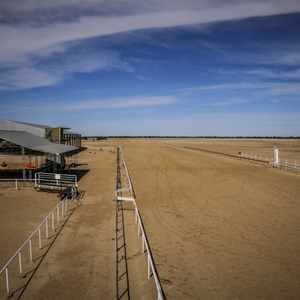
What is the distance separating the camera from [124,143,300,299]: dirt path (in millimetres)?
7723

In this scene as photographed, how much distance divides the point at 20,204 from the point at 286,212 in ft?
44.6

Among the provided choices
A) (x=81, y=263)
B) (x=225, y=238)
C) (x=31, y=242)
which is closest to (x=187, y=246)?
(x=225, y=238)

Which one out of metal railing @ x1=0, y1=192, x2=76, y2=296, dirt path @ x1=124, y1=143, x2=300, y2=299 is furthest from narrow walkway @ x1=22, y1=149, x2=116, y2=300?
dirt path @ x1=124, y1=143, x2=300, y2=299

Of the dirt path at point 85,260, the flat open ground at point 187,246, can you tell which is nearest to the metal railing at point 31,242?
the dirt path at point 85,260

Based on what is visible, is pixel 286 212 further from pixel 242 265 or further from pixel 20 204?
pixel 20 204

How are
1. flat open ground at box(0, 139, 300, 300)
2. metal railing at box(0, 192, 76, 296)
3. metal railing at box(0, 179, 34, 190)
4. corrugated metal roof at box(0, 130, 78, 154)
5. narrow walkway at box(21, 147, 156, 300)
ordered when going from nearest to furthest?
narrow walkway at box(21, 147, 156, 300) < flat open ground at box(0, 139, 300, 300) < metal railing at box(0, 192, 76, 296) < metal railing at box(0, 179, 34, 190) < corrugated metal roof at box(0, 130, 78, 154)

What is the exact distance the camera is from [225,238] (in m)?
10.9

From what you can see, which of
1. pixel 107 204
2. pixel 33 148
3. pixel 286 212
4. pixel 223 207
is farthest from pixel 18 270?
pixel 33 148

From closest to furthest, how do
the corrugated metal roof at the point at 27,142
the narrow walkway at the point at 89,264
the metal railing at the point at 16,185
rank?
the narrow walkway at the point at 89,264 < the metal railing at the point at 16,185 < the corrugated metal roof at the point at 27,142

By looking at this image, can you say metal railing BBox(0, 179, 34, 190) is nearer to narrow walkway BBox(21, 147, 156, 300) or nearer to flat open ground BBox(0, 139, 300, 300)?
flat open ground BBox(0, 139, 300, 300)

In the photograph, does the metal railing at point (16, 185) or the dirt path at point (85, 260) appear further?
the metal railing at point (16, 185)

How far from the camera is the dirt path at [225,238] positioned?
25.3 ft

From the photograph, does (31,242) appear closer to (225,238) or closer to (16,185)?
(225,238)

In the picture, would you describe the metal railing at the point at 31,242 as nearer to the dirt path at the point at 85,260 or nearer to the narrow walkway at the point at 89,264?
the dirt path at the point at 85,260
